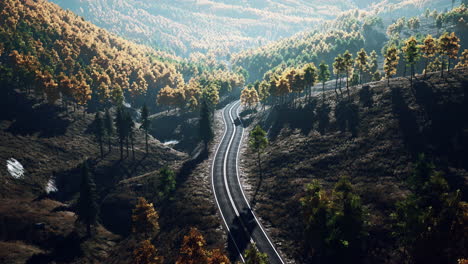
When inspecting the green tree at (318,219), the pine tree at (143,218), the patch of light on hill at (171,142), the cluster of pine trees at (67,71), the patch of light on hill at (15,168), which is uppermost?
the cluster of pine trees at (67,71)

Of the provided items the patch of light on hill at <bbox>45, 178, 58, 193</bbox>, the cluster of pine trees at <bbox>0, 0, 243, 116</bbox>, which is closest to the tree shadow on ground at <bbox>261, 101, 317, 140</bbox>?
the cluster of pine trees at <bbox>0, 0, 243, 116</bbox>

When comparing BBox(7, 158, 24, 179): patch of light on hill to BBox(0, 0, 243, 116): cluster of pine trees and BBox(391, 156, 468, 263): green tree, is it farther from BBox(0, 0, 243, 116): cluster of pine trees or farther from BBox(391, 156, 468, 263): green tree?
BBox(391, 156, 468, 263): green tree

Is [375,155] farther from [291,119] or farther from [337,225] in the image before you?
[291,119]

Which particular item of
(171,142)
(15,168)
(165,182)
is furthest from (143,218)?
(171,142)

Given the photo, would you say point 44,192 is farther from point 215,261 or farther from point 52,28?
point 52,28

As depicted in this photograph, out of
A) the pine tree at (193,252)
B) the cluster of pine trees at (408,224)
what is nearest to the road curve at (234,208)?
the cluster of pine trees at (408,224)

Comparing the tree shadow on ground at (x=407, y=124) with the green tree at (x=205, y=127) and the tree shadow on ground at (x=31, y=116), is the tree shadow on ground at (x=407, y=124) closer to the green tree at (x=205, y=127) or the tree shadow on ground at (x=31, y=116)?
the green tree at (x=205, y=127)
